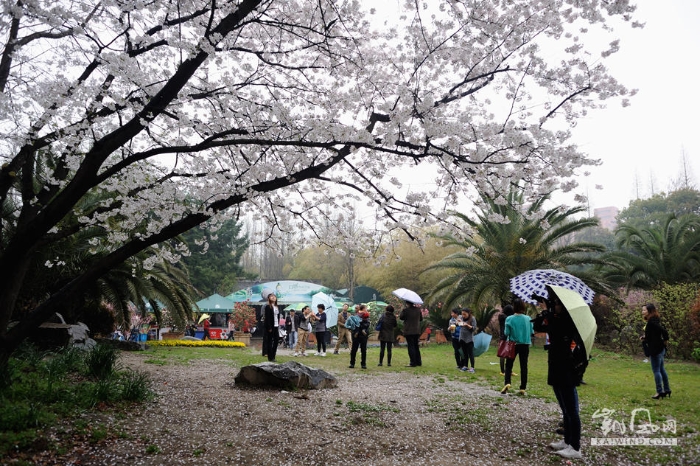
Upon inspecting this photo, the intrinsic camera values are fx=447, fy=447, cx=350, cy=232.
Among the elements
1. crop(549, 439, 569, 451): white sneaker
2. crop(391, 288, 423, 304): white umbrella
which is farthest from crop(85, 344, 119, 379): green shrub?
crop(391, 288, 423, 304): white umbrella

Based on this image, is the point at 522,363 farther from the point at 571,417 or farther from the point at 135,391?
the point at 135,391

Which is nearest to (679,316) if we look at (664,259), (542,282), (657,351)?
(664,259)

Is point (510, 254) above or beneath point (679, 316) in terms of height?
above

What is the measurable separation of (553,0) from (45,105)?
19.8ft

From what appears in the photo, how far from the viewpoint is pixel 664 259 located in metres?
16.1

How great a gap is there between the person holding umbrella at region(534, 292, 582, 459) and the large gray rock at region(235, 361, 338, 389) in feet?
11.9

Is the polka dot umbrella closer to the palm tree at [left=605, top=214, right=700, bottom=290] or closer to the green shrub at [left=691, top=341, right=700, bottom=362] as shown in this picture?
the green shrub at [left=691, top=341, right=700, bottom=362]

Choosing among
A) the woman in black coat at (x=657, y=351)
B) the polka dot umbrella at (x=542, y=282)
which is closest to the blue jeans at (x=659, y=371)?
the woman in black coat at (x=657, y=351)

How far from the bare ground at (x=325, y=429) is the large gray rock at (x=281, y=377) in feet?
0.62

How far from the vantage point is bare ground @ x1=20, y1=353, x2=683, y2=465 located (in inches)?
154

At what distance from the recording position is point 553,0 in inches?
199

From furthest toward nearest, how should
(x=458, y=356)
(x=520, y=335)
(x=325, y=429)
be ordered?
1. (x=458, y=356)
2. (x=520, y=335)
3. (x=325, y=429)

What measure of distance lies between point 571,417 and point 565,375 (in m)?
0.38

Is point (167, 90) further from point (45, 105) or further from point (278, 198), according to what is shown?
point (278, 198)
